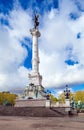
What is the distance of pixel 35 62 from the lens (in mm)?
64688

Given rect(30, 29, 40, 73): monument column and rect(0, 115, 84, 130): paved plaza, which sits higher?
rect(30, 29, 40, 73): monument column

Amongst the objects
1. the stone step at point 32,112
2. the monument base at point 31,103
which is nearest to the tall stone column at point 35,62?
the monument base at point 31,103

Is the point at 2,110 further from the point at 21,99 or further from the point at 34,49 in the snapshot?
the point at 34,49

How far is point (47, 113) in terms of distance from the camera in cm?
4000

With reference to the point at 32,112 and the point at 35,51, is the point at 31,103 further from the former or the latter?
the point at 32,112

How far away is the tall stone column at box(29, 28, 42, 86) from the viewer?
208 feet

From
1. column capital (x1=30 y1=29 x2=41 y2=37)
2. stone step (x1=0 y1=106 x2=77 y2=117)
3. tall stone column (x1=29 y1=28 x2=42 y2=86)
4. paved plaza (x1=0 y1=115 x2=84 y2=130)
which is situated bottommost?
paved plaza (x1=0 y1=115 x2=84 y2=130)

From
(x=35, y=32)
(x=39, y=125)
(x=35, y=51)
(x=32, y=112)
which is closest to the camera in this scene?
(x=39, y=125)

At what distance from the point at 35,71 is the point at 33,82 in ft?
9.86

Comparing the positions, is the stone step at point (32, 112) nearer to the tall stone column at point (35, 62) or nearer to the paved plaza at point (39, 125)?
the paved plaza at point (39, 125)

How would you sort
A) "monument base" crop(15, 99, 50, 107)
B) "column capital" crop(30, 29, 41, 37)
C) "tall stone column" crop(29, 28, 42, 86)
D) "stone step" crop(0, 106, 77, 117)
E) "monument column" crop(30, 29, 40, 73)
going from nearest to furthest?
"stone step" crop(0, 106, 77, 117), "monument base" crop(15, 99, 50, 107), "tall stone column" crop(29, 28, 42, 86), "monument column" crop(30, 29, 40, 73), "column capital" crop(30, 29, 41, 37)

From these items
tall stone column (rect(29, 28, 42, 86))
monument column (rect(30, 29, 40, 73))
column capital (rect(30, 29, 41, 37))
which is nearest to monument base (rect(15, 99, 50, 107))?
tall stone column (rect(29, 28, 42, 86))

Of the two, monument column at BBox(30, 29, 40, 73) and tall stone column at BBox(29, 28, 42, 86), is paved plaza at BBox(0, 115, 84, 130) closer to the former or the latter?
tall stone column at BBox(29, 28, 42, 86)

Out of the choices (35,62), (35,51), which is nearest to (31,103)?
(35,62)
